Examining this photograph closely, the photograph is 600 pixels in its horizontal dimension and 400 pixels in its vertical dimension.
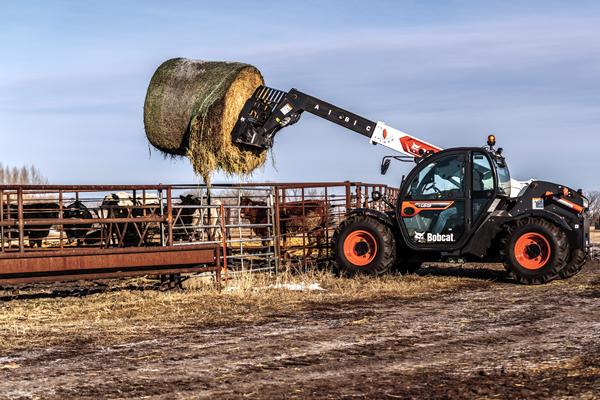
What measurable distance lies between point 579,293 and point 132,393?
312 inches

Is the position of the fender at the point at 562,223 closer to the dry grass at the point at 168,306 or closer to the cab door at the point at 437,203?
the cab door at the point at 437,203

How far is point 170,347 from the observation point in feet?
27.9

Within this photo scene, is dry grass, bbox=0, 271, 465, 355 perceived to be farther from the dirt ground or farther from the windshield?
the windshield

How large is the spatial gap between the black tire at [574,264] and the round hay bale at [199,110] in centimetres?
598

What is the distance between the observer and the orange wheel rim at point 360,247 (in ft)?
49.9

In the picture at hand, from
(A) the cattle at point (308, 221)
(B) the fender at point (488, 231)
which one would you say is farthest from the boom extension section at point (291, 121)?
(B) the fender at point (488, 231)

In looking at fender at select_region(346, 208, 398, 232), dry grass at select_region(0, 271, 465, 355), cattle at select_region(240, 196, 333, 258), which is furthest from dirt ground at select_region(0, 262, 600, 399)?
cattle at select_region(240, 196, 333, 258)

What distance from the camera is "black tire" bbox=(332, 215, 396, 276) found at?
14969 mm

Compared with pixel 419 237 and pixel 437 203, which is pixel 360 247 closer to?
pixel 419 237

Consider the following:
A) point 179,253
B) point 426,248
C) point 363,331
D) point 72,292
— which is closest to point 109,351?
point 363,331

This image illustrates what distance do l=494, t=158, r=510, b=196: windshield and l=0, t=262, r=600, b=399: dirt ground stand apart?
1.83 m

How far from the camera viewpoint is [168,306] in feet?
38.5

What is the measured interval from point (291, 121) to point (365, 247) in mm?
3071

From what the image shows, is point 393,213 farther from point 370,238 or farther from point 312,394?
point 312,394
